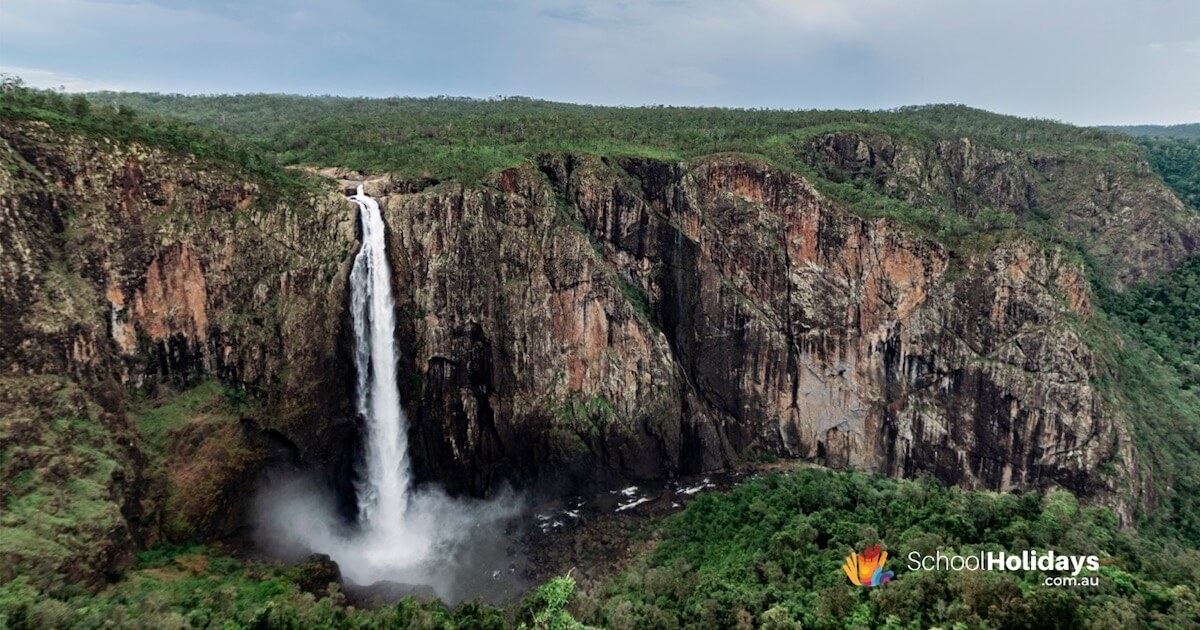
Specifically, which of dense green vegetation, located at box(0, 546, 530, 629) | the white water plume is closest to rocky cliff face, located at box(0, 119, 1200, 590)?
the white water plume

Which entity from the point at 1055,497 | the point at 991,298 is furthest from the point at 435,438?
the point at 991,298

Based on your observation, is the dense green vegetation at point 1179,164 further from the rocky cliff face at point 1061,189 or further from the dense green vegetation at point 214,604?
the dense green vegetation at point 214,604

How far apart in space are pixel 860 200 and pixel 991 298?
362 inches

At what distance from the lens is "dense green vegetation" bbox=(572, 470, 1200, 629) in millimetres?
16531

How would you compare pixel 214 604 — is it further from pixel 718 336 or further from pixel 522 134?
pixel 522 134

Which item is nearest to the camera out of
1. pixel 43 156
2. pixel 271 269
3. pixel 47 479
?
pixel 47 479

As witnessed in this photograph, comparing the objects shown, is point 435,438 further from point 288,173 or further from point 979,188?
point 979,188

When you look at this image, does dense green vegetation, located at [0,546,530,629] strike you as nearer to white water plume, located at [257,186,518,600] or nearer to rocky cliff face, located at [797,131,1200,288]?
white water plume, located at [257,186,518,600]

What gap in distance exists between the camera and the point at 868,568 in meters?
21.4

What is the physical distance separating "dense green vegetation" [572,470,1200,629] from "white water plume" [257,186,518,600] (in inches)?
310

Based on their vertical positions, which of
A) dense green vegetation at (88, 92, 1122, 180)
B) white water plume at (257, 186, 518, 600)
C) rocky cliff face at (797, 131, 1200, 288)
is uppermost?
dense green vegetation at (88, 92, 1122, 180)

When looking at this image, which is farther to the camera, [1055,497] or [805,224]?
[805,224]

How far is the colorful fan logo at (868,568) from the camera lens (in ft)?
68.1

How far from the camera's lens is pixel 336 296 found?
33906 millimetres
